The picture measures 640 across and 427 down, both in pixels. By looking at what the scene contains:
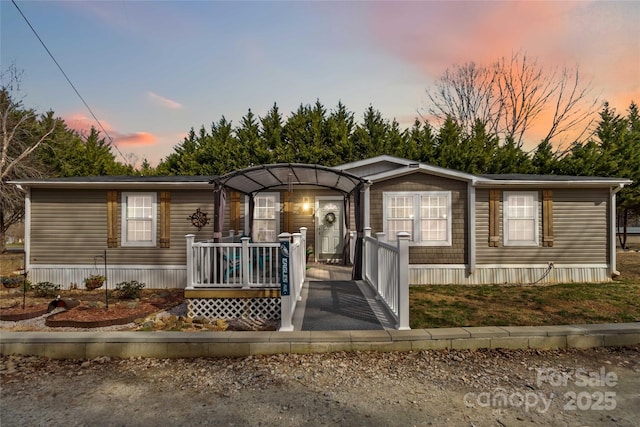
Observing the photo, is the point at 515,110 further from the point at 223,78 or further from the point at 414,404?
the point at 414,404

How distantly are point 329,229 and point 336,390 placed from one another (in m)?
7.78

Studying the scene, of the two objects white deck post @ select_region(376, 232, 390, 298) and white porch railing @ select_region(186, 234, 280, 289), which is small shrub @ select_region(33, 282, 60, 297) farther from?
white deck post @ select_region(376, 232, 390, 298)

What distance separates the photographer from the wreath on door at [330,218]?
10680 mm

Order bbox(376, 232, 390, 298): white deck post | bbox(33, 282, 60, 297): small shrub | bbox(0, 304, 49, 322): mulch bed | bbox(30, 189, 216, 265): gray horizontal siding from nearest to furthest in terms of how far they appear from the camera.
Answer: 1. bbox(376, 232, 390, 298): white deck post
2. bbox(0, 304, 49, 322): mulch bed
3. bbox(33, 282, 60, 297): small shrub
4. bbox(30, 189, 216, 265): gray horizontal siding

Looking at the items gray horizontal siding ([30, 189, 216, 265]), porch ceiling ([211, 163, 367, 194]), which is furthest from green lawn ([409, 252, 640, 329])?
gray horizontal siding ([30, 189, 216, 265])

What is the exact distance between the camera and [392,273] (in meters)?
5.04

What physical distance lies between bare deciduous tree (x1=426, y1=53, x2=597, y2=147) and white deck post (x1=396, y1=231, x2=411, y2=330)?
2275 cm

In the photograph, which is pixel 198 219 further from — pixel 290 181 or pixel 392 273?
pixel 392 273

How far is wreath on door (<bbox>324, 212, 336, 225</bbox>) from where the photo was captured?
35.0ft

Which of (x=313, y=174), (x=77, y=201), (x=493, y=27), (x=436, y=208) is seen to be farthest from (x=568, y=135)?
(x=77, y=201)

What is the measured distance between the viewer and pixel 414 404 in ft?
9.41

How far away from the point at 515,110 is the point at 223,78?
2292cm

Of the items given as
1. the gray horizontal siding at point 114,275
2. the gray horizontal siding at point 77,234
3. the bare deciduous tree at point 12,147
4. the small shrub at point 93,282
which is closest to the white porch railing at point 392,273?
the gray horizontal siding at point 77,234

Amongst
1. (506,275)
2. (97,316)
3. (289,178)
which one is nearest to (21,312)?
(97,316)
